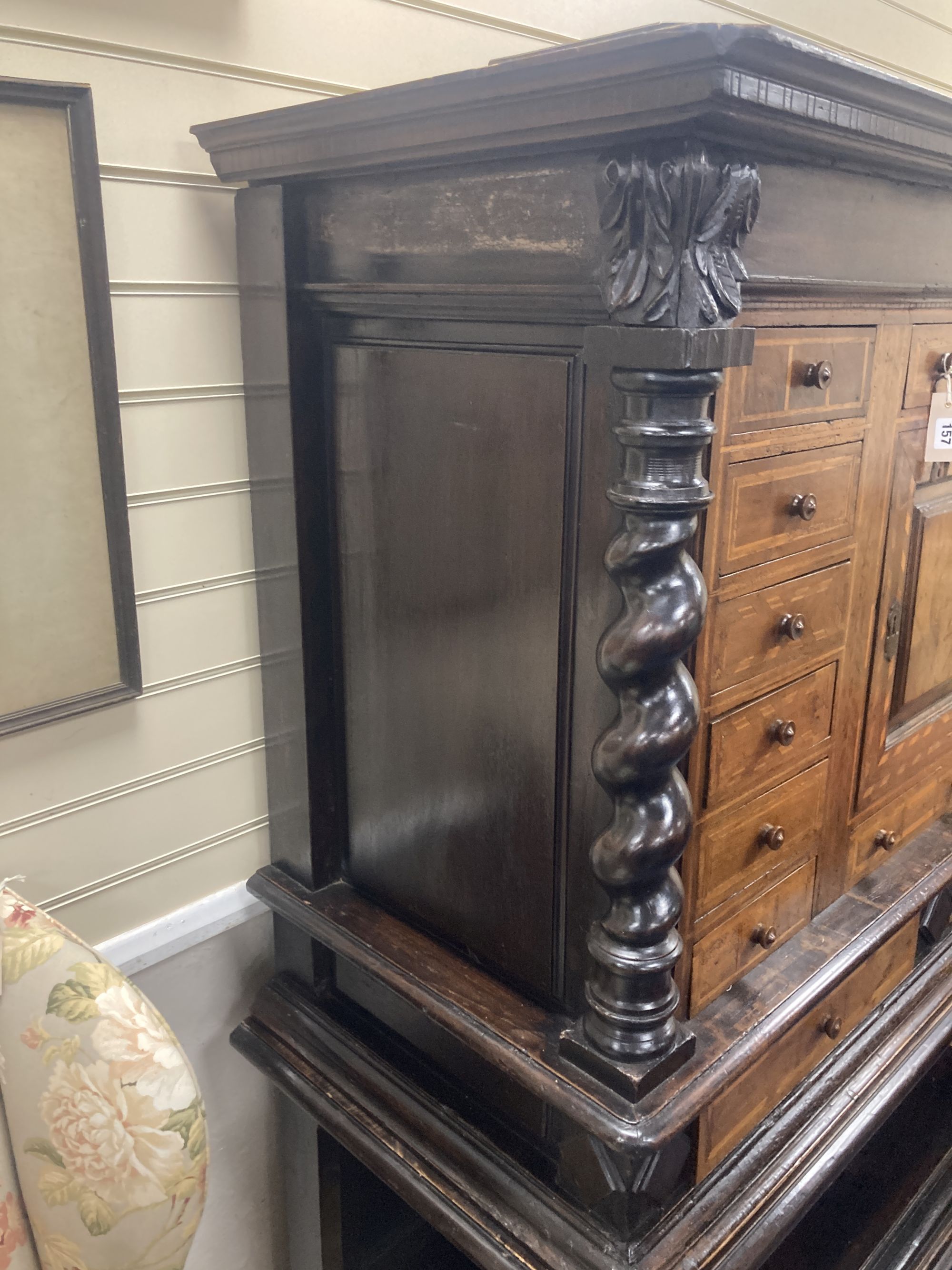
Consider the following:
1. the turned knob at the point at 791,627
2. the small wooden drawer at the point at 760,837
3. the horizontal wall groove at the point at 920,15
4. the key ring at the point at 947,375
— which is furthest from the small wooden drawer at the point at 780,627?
the horizontal wall groove at the point at 920,15

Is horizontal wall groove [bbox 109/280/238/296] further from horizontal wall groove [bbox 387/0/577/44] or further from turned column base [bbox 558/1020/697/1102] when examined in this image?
turned column base [bbox 558/1020/697/1102]

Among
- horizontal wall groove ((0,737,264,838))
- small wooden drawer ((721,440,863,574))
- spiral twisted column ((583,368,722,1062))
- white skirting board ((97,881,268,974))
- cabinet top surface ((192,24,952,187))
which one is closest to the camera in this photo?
cabinet top surface ((192,24,952,187))

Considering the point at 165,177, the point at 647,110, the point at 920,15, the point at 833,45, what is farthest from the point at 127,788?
the point at 920,15

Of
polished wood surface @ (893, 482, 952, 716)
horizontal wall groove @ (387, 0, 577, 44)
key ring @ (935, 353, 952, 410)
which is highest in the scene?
horizontal wall groove @ (387, 0, 577, 44)

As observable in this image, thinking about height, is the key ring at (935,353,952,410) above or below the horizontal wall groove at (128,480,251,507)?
above

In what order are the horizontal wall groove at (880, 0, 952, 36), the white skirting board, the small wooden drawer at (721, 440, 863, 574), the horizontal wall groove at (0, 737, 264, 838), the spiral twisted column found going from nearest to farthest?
the spiral twisted column, the small wooden drawer at (721, 440, 863, 574), the horizontal wall groove at (0, 737, 264, 838), the white skirting board, the horizontal wall groove at (880, 0, 952, 36)

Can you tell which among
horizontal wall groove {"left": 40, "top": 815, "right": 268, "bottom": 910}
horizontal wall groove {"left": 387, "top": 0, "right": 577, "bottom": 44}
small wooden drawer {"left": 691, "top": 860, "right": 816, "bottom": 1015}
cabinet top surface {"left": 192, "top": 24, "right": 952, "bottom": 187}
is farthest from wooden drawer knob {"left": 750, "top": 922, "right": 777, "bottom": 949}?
horizontal wall groove {"left": 387, "top": 0, "right": 577, "bottom": 44}

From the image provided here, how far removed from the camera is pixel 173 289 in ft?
3.46

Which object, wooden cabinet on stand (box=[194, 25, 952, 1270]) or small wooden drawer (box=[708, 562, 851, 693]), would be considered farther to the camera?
small wooden drawer (box=[708, 562, 851, 693])

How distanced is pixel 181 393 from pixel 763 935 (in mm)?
836

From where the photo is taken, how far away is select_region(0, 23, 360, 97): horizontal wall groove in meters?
0.91

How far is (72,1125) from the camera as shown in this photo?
0.77 m

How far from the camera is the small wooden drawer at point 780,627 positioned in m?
0.87

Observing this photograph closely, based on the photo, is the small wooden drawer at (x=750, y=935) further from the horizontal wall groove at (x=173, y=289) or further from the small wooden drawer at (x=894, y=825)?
the horizontal wall groove at (x=173, y=289)
